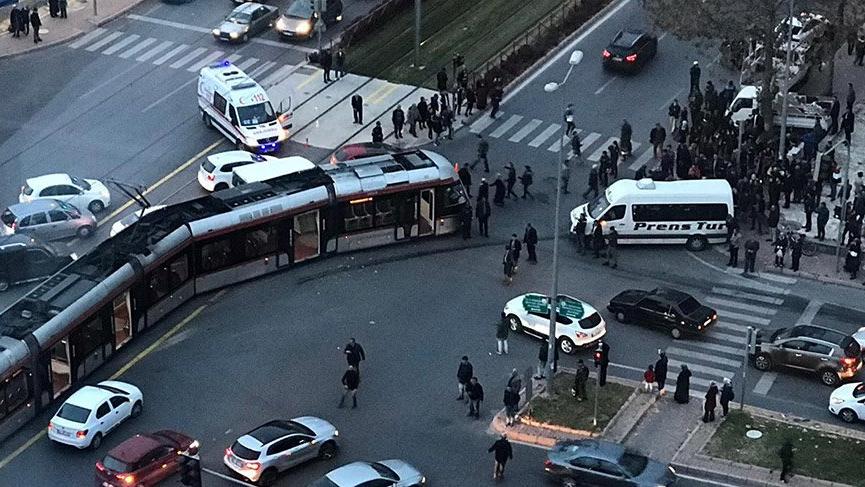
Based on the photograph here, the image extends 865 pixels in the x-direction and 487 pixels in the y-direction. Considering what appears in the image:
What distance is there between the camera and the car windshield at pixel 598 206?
61.1m

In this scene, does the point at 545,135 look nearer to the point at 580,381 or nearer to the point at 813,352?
the point at 813,352

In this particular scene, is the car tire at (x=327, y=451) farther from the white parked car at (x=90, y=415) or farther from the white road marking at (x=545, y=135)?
the white road marking at (x=545, y=135)

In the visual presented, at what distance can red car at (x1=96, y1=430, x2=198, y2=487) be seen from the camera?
153 ft

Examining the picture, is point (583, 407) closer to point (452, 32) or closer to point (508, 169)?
point (508, 169)

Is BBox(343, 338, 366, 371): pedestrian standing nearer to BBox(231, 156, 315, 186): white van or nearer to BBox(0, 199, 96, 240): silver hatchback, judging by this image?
BBox(231, 156, 315, 186): white van

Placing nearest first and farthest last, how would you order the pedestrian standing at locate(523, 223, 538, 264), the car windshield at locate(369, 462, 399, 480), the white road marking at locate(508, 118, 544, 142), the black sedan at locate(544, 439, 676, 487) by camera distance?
the car windshield at locate(369, 462, 399, 480), the black sedan at locate(544, 439, 676, 487), the pedestrian standing at locate(523, 223, 538, 264), the white road marking at locate(508, 118, 544, 142)

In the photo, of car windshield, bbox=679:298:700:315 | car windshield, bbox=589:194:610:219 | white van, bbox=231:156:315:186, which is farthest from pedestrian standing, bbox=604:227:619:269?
white van, bbox=231:156:315:186

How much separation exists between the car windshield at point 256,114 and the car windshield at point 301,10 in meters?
9.79

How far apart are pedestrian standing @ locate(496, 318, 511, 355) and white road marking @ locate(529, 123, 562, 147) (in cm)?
1503

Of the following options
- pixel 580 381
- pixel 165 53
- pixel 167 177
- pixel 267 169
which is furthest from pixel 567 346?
pixel 165 53

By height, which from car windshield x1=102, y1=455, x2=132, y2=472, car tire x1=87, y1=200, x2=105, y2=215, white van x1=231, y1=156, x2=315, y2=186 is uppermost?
white van x1=231, y1=156, x2=315, y2=186

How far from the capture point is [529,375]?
52125 millimetres

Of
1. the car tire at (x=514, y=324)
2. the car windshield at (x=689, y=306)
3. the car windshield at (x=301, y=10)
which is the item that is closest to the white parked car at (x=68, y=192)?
the car tire at (x=514, y=324)

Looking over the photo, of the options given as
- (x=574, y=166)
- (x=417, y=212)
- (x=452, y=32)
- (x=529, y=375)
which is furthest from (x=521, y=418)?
(x=452, y=32)
